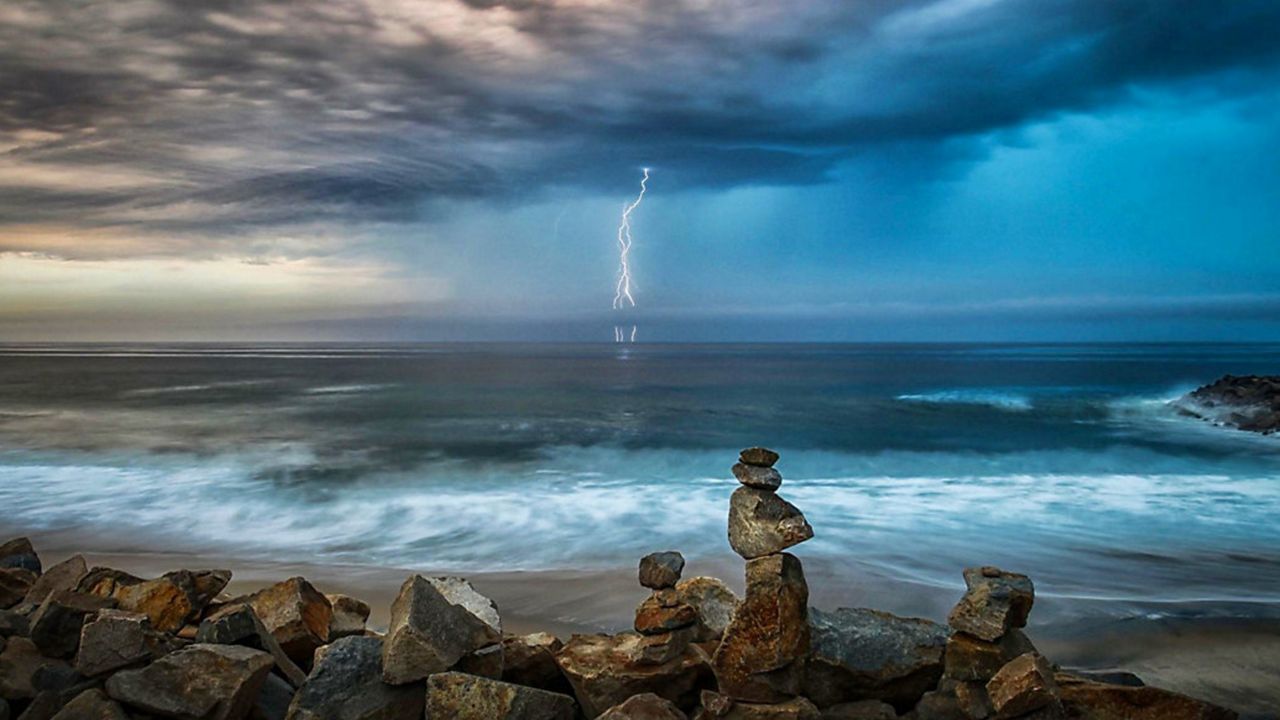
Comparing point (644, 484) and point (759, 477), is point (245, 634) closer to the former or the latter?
point (759, 477)

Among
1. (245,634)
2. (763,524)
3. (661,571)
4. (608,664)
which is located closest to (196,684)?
(245,634)

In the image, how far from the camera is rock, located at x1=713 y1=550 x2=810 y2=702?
161 inches

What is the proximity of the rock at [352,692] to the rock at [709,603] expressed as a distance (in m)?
1.60

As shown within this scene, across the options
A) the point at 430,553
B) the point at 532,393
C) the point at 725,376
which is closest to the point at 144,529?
the point at 430,553

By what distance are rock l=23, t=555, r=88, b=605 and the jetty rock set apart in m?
29.7

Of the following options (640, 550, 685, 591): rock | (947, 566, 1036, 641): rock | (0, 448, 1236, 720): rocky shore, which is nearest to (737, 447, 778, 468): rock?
(0, 448, 1236, 720): rocky shore

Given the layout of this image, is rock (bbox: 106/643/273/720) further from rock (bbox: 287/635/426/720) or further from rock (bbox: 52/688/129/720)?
rock (bbox: 287/635/426/720)

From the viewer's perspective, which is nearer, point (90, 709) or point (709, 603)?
point (90, 709)

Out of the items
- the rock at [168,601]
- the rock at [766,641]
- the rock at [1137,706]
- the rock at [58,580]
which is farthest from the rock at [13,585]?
the rock at [1137,706]

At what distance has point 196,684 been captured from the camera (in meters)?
3.91

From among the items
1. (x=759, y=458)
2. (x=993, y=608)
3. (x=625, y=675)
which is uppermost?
(x=759, y=458)

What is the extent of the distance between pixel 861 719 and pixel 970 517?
10689mm

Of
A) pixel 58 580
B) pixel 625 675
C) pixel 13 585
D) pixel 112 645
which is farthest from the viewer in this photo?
pixel 13 585

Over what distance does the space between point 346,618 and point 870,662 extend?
3.24 m
